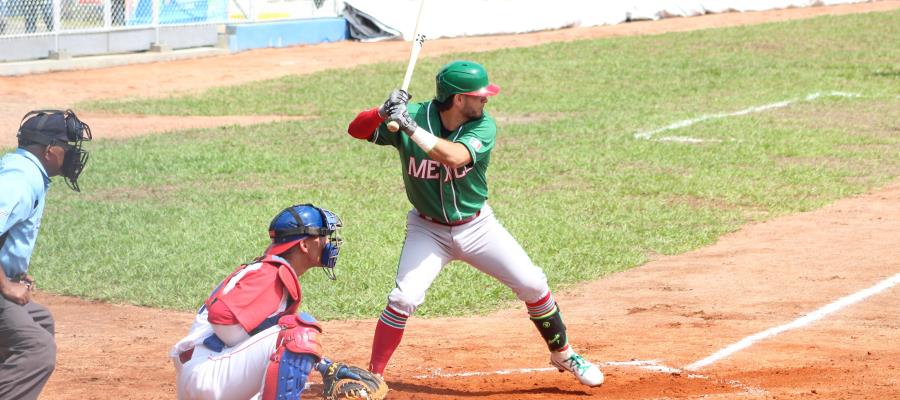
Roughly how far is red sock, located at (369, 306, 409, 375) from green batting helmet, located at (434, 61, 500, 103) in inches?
49.8

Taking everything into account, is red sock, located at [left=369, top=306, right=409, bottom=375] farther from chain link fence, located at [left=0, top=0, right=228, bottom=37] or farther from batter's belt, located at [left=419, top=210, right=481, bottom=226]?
chain link fence, located at [left=0, top=0, right=228, bottom=37]

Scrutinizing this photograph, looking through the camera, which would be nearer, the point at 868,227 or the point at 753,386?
the point at 753,386

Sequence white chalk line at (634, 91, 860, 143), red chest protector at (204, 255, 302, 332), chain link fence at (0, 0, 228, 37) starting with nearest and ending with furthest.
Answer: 1. red chest protector at (204, 255, 302, 332)
2. white chalk line at (634, 91, 860, 143)
3. chain link fence at (0, 0, 228, 37)

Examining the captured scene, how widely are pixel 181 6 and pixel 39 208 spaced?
20.4 meters

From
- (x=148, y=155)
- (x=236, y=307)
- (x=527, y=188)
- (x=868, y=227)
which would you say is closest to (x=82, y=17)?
(x=148, y=155)

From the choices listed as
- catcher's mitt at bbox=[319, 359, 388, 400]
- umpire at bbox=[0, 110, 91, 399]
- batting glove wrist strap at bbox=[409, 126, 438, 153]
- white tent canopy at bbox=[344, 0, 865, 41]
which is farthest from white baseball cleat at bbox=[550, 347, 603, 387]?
white tent canopy at bbox=[344, 0, 865, 41]

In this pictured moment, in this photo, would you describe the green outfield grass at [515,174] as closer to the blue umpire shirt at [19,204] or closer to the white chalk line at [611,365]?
the white chalk line at [611,365]

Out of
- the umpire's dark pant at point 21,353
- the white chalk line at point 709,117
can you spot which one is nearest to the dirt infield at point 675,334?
the umpire's dark pant at point 21,353

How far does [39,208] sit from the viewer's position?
5.86 meters

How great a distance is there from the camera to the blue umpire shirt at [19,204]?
18.3 ft

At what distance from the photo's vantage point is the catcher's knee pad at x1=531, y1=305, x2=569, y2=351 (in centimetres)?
709

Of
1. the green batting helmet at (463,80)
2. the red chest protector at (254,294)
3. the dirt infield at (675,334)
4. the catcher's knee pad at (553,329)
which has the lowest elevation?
the dirt infield at (675,334)

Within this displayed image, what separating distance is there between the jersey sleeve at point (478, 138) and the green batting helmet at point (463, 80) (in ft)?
0.66

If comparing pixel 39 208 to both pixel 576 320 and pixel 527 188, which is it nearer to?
pixel 576 320
